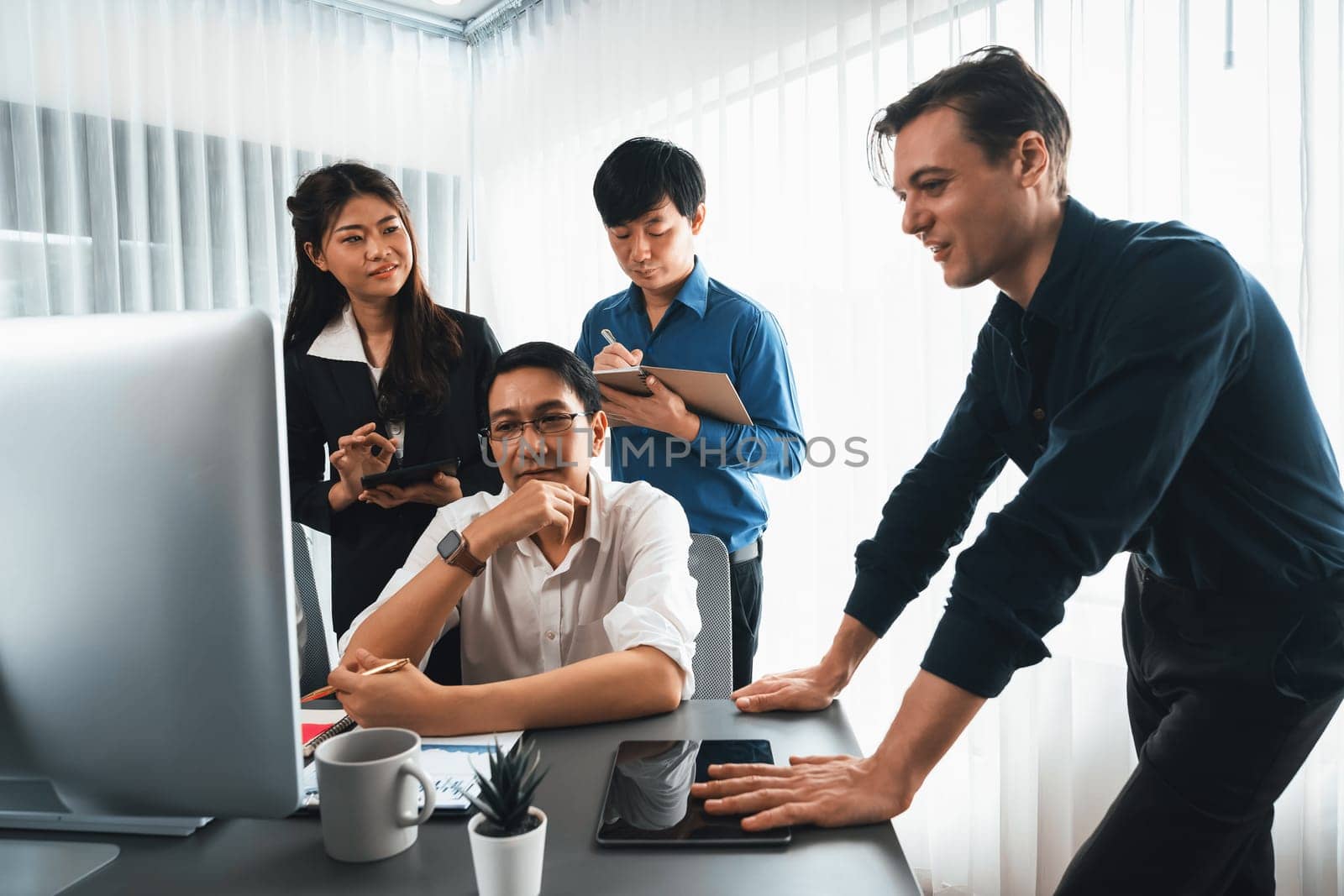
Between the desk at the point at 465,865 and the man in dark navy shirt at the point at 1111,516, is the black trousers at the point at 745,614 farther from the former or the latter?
the desk at the point at 465,865

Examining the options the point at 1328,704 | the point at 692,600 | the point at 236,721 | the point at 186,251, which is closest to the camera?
the point at 236,721

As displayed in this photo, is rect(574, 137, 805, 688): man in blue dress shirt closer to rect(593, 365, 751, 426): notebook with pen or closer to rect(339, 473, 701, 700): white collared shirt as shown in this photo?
rect(593, 365, 751, 426): notebook with pen

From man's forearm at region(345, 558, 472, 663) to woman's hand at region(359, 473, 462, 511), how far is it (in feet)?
1.72

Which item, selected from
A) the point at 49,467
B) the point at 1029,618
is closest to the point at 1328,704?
the point at 1029,618

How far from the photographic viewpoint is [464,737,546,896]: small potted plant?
0.66 meters

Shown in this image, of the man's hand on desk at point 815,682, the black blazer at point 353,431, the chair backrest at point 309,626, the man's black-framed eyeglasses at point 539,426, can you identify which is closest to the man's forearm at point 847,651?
the man's hand on desk at point 815,682

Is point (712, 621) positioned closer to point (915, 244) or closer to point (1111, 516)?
point (1111, 516)

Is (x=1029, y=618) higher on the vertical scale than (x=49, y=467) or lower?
lower

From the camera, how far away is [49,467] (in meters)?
0.67

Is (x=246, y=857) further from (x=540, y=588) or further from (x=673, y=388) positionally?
(x=673, y=388)

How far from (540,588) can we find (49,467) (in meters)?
0.86

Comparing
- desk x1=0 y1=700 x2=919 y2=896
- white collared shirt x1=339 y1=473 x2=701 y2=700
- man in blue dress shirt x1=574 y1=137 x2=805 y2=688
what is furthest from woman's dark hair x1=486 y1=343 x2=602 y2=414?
desk x1=0 y1=700 x2=919 y2=896

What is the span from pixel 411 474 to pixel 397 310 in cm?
48

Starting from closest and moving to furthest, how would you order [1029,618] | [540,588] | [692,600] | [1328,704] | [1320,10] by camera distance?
[1029,618]
[1328,704]
[692,600]
[540,588]
[1320,10]
